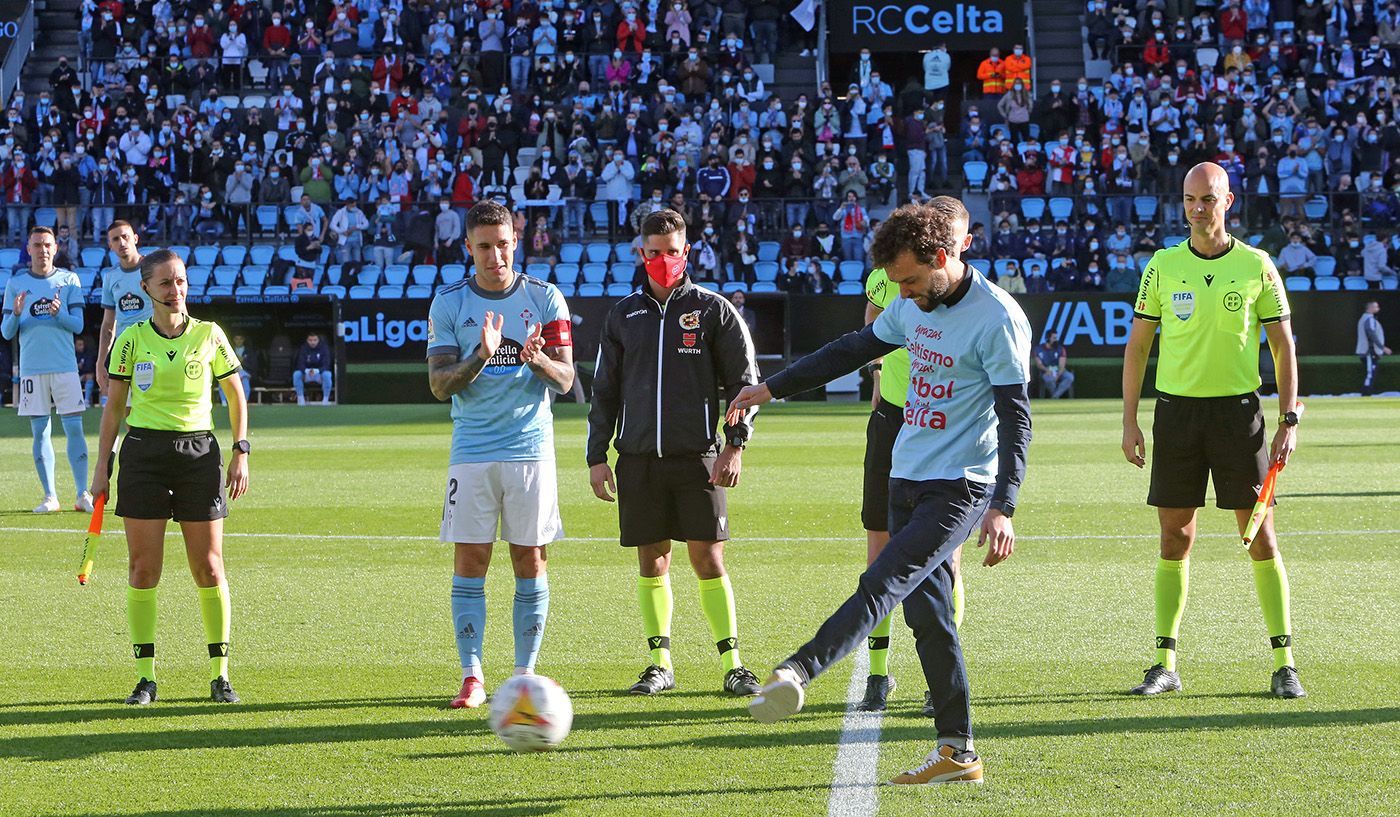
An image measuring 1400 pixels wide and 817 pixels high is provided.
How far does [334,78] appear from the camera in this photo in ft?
119

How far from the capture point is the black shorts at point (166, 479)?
665 centimetres

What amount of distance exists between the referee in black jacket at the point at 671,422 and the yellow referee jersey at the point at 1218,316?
1.82 metres

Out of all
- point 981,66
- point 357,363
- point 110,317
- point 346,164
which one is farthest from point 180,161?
point 110,317

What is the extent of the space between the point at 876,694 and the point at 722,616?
31.2 inches

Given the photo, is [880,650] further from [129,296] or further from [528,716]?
[129,296]

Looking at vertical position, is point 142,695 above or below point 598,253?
below

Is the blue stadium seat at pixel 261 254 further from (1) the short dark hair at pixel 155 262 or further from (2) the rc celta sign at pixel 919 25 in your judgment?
(1) the short dark hair at pixel 155 262

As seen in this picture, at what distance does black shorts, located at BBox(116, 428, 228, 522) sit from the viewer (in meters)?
6.65

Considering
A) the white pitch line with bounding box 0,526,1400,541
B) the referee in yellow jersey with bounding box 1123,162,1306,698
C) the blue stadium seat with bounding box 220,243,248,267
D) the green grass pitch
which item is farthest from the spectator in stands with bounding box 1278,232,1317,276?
the referee in yellow jersey with bounding box 1123,162,1306,698

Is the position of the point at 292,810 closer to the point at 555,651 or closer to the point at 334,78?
the point at 555,651

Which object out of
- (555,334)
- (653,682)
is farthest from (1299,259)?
(555,334)

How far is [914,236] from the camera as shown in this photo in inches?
194

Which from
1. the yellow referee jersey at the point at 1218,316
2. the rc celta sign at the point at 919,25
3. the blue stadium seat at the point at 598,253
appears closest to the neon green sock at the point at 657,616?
the yellow referee jersey at the point at 1218,316

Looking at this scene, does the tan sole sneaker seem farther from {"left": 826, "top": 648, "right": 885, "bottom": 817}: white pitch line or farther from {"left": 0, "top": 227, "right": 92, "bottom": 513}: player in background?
{"left": 0, "top": 227, "right": 92, "bottom": 513}: player in background
